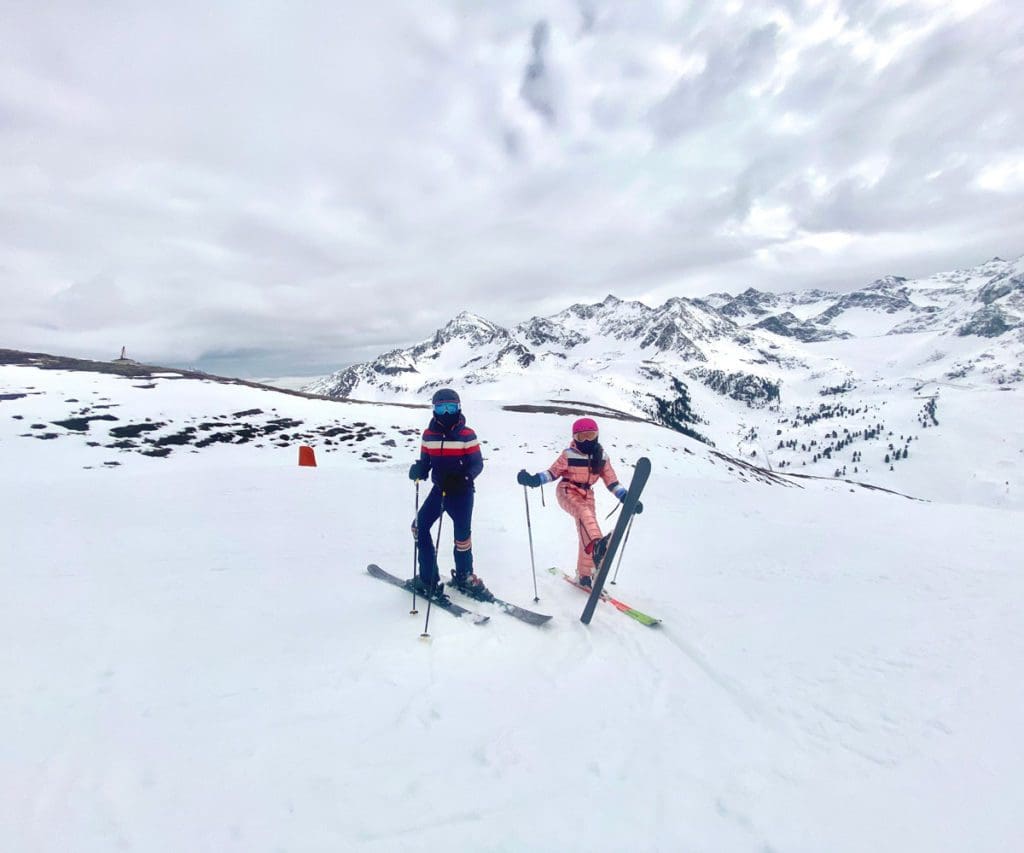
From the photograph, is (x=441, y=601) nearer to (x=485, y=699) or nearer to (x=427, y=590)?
(x=427, y=590)

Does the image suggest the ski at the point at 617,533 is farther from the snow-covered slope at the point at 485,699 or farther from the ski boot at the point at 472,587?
the ski boot at the point at 472,587

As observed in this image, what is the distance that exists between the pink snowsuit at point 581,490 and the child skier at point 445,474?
196 centimetres

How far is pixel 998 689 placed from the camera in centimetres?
509

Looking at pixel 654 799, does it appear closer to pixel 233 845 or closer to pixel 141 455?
pixel 233 845

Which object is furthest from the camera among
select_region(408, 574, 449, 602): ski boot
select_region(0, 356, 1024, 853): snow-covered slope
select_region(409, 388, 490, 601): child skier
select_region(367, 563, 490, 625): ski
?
select_region(409, 388, 490, 601): child skier

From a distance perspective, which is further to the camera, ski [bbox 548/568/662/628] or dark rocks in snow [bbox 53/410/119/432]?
dark rocks in snow [bbox 53/410/119/432]

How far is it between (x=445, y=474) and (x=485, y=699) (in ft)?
12.0

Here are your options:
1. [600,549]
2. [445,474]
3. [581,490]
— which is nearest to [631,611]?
[600,549]

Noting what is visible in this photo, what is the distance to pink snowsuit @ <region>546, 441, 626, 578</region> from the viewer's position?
906cm

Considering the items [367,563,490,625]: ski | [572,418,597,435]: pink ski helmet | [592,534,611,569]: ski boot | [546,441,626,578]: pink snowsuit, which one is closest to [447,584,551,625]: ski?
[367,563,490,625]: ski

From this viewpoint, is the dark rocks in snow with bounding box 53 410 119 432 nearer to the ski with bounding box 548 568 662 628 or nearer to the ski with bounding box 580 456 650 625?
the ski with bounding box 548 568 662 628

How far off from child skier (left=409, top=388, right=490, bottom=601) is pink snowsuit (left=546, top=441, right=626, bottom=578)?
1.96 metres

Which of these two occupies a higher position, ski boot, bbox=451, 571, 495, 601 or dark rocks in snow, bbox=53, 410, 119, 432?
dark rocks in snow, bbox=53, 410, 119, 432

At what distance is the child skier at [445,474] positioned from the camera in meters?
7.94
